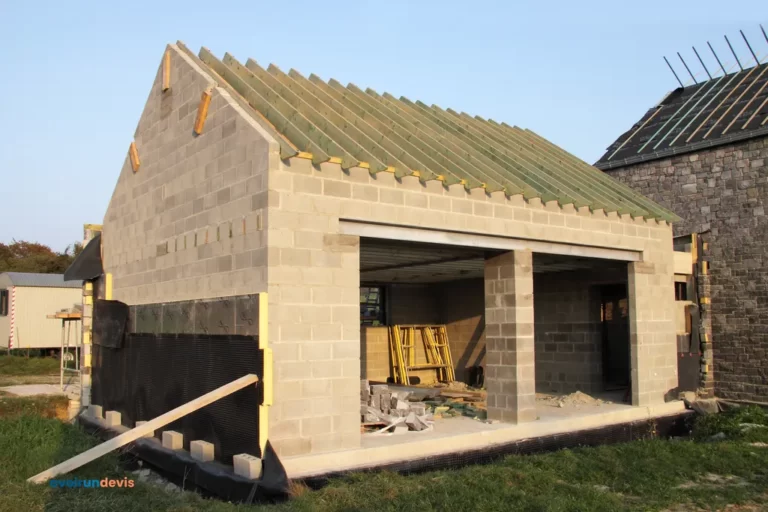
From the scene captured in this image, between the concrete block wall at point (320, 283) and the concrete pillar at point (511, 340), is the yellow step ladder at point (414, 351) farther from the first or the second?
the concrete block wall at point (320, 283)

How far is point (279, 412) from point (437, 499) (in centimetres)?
209

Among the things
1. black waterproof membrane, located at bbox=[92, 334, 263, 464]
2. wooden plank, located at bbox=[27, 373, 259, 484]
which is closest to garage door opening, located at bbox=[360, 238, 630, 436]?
black waterproof membrane, located at bbox=[92, 334, 263, 464]

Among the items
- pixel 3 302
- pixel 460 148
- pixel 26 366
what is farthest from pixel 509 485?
pixel 3 302

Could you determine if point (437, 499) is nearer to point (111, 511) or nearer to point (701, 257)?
point (111, 511)

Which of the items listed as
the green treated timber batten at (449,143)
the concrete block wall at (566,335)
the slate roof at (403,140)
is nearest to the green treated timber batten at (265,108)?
the slate roof at (403,140)

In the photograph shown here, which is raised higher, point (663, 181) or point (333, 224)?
point (663, 181)

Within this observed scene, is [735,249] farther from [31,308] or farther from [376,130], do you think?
[31,308]

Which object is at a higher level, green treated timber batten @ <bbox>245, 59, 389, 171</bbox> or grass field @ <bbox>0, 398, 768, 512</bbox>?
green treated timber batten @ <bbox>245, 59, 389, 171</bbox>

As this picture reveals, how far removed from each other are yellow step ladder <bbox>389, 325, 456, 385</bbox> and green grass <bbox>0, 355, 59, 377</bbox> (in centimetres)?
1514

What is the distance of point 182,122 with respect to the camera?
10852 mm

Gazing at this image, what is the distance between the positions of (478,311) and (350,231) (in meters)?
10.2

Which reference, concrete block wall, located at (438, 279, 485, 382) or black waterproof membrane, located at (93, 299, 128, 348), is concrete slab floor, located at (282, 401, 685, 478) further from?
concrete block wall, located at (438, 279, 485, 382)

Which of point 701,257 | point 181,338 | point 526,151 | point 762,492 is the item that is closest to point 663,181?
point 701,257

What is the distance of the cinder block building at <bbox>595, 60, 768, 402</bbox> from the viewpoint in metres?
16.3
